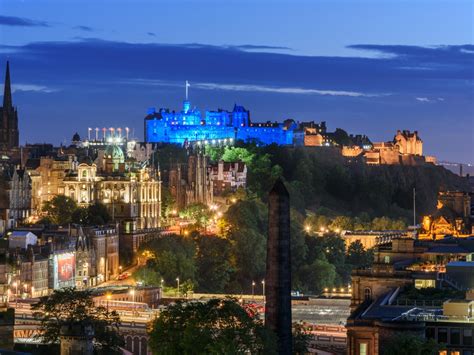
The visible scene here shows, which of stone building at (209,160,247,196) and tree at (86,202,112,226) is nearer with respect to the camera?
tree at (86,202,112,226)

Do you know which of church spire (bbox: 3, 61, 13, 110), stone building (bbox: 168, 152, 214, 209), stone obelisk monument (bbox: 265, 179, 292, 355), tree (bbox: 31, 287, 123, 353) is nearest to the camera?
stone obelisk monument (bbox: 265, 179, 292, 355)

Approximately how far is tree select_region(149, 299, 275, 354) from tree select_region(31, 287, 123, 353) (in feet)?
42.7

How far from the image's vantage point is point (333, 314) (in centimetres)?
10194

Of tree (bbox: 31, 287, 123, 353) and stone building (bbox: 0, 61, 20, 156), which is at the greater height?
stone building (bbox: 0, 61, 20, 156)

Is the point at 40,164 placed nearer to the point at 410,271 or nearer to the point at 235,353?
the point at 410,271

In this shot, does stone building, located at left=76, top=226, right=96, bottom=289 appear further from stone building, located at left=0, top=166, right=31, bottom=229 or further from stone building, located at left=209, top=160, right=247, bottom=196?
stone building, located at left=209, top=160, right=247, bottom=196

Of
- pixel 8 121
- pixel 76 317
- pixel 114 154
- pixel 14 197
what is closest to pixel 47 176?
pixel 114 154

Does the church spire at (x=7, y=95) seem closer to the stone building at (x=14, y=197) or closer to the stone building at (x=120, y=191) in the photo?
the stone building at (x=120, y=191)

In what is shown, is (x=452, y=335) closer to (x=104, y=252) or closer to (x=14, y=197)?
(x=104, y=252)

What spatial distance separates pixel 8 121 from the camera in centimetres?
18688

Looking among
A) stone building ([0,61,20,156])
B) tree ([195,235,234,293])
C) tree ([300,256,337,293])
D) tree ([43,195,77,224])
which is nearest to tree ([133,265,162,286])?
tree ([195,235,234,293])

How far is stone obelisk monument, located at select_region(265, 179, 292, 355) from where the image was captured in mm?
65312

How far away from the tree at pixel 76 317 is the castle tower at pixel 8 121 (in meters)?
94.4

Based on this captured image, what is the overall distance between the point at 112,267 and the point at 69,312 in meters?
47.3
